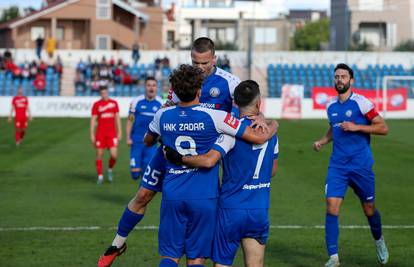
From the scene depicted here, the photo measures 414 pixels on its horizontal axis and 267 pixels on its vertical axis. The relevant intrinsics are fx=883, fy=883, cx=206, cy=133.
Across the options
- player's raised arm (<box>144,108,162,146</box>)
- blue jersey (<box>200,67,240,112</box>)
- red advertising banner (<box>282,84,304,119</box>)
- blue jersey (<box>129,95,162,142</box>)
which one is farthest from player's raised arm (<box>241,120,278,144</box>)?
red advertising banner (<box>282,84,304,119</box>)

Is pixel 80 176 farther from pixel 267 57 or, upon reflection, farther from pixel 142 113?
pixel 267 57

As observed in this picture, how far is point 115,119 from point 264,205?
1251cm

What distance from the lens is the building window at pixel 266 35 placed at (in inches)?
3125

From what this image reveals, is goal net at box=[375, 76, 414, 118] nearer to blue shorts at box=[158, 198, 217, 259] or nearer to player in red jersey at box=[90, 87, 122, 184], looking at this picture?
player in red jersey at box=[90, 87, 122, 184]

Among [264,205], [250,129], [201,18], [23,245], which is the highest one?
[201,18]

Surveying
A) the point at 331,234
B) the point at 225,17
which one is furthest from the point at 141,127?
the point at 225,17

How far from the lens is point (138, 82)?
180 feet

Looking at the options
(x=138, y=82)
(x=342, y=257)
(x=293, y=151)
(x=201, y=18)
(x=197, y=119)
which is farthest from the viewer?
(x=201, y=18)

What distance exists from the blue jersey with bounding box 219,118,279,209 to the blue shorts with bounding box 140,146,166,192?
1.04 meters

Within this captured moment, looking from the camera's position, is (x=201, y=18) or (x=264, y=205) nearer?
(x=264, y=205)

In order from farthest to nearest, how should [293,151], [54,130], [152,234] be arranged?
[54,130] → [293,151] → [152,234]

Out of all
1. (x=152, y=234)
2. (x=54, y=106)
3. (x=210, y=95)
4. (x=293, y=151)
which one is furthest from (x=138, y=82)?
(x=210, y=95)

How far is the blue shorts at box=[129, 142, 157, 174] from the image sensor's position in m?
16.6

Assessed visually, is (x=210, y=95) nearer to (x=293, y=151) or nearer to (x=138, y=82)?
(x=293, y=151)
